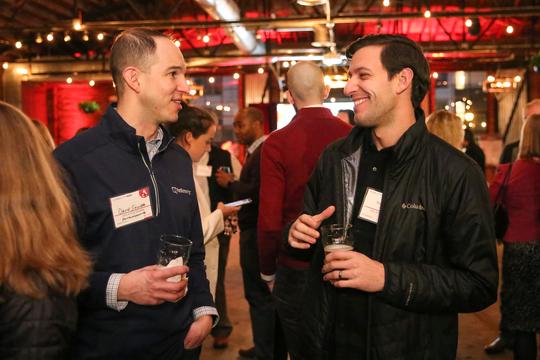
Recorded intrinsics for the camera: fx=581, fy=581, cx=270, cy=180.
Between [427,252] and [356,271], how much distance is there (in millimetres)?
262

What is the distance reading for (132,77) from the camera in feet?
6.70

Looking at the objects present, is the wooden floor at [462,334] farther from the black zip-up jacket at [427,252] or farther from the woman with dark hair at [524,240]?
the black zip-up jacket at [427,252]

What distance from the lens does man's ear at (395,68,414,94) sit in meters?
1.95

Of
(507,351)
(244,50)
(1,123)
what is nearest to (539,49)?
(244,50)

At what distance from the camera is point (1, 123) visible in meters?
1.43

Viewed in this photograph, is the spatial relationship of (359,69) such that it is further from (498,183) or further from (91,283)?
(498,183)

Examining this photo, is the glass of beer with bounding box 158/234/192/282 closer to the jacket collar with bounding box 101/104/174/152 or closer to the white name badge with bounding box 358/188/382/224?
the jacket collar with bounding box 101/104/174/152

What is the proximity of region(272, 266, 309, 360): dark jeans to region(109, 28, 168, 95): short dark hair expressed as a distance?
4.52ft

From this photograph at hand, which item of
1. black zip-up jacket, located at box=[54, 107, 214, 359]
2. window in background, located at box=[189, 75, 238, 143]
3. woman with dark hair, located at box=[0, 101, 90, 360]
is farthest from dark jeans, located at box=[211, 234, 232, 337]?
window in background, located at box=[189, 75, 238, 143]

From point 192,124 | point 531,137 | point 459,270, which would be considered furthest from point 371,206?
point 531,137

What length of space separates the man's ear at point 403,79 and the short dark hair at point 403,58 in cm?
1

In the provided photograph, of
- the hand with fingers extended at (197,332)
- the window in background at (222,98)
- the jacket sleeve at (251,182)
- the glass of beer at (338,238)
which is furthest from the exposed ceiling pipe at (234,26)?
the window in background at (222,98)

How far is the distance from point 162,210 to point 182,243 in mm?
240

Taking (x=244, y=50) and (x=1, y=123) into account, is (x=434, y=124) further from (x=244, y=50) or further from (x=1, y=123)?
(x=244, y=50)
